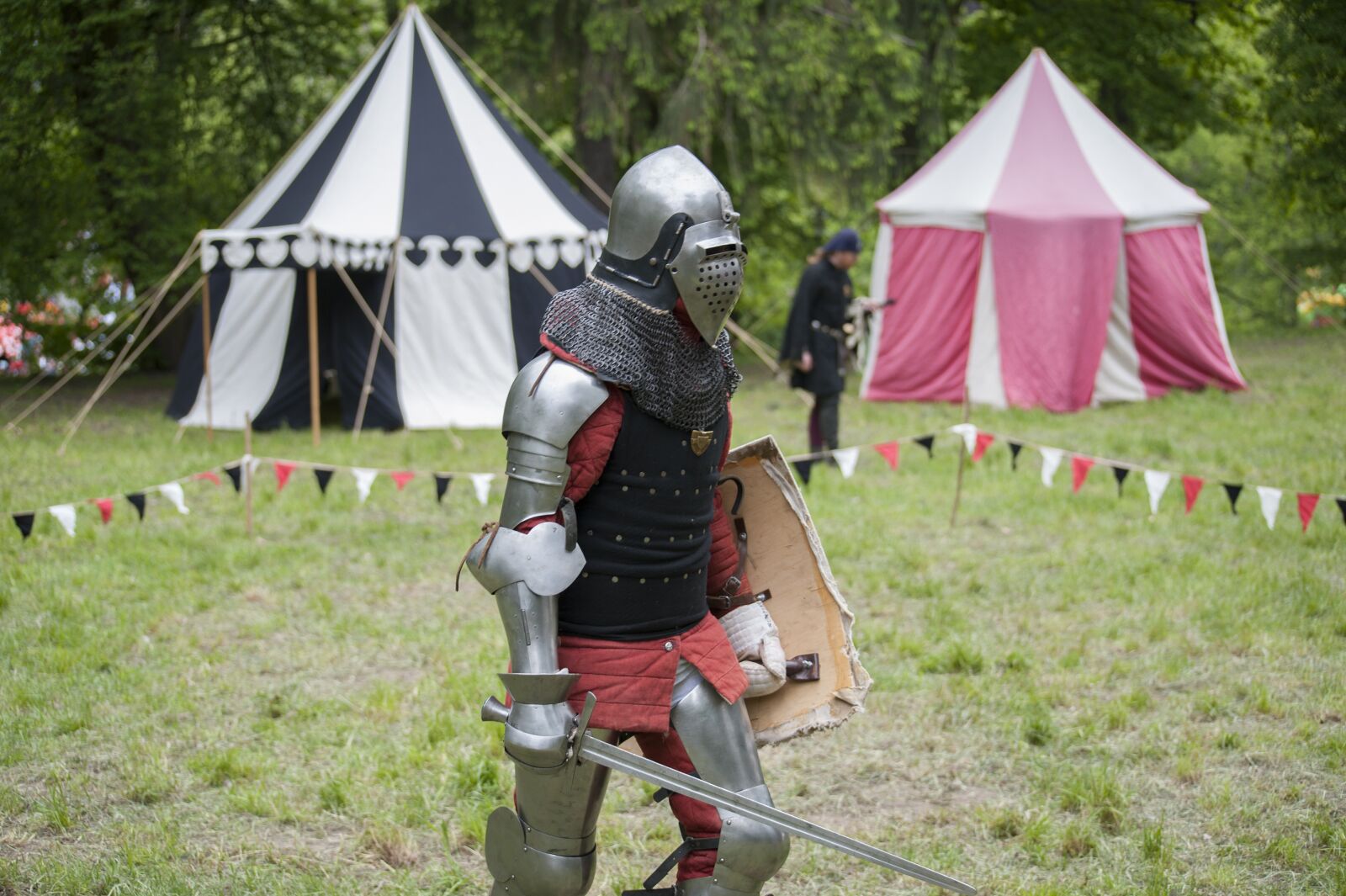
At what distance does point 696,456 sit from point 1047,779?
6.09 ft

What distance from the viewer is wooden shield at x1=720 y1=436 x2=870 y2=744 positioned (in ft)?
9.09

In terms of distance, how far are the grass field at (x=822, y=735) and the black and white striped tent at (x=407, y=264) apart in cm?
312

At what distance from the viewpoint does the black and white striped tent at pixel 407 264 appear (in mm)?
10438

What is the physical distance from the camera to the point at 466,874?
10.8ft

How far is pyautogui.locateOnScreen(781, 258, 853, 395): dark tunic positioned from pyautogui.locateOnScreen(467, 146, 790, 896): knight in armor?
5.44m

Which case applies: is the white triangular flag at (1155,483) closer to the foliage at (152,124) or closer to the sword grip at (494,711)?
the sword grip at (494,711)

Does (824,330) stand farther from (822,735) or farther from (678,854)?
(678,854)

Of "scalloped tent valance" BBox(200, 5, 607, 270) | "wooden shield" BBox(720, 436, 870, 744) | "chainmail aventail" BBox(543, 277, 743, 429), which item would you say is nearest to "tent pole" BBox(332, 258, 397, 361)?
"scalloped tent valance" BBox(200, 5, 607, 270)

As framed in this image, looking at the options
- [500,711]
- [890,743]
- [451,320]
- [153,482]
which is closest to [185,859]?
[500,711]

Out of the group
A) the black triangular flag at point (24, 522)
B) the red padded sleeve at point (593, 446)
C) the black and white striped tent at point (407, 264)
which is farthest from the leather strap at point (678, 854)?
the black and white striped tent at point (407, 264)

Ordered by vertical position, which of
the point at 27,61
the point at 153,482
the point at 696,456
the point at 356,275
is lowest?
the point at 153,482

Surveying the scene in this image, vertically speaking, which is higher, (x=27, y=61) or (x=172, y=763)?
(x=27, y=61)

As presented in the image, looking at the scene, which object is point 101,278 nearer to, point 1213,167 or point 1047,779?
point 1047,779

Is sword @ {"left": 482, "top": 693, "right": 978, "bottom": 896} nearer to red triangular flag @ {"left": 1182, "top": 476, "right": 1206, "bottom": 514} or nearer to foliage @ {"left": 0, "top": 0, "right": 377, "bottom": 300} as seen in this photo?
red triangular flag @ {"left": 1182, "top": 476, "right": 1206, "bottom": 514}
